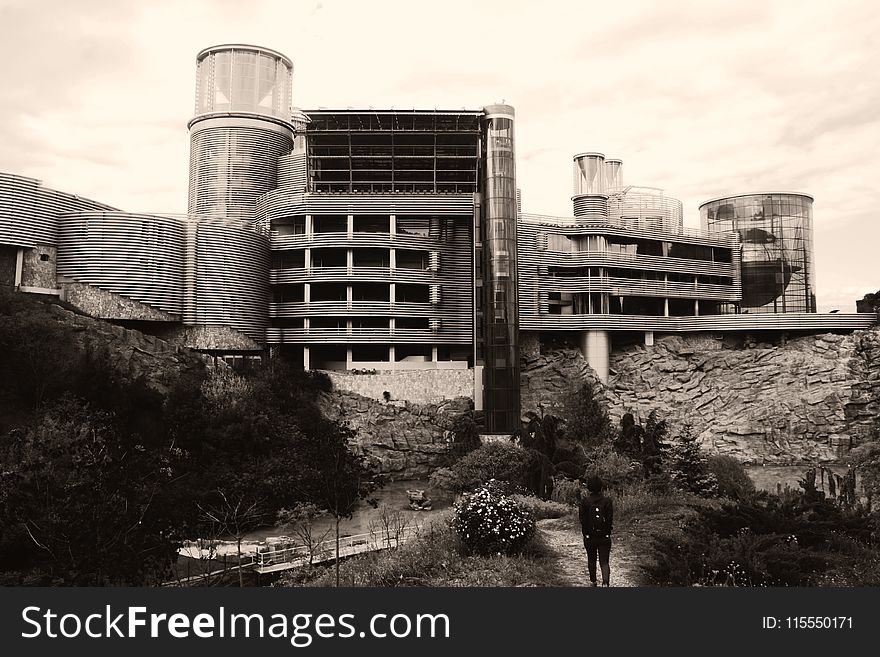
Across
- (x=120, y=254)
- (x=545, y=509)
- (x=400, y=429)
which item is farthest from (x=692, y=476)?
(x=120, y=254)

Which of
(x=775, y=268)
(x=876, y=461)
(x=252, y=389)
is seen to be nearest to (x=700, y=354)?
→ (x=775, y=268)

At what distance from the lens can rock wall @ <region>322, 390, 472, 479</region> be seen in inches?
2014

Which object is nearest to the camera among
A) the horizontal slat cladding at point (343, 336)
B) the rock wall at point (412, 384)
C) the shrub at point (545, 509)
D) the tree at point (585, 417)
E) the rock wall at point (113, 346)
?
the shrub at point (545, 509)

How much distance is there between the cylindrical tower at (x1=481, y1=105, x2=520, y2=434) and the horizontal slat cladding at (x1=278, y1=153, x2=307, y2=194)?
17.6 metres

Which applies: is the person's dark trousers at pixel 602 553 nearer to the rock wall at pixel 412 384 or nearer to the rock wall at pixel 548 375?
the rock wall at pixel 412 384

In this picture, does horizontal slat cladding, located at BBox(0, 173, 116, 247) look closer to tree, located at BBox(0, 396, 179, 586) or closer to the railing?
tree, located at BBox(0, 396, 179, 586)

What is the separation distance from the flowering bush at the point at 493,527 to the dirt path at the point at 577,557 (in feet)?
4.08

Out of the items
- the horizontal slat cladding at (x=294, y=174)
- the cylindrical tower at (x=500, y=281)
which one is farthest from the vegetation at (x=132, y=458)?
the horizontal slat cladding at (x=294, y=174)

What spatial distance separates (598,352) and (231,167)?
1722 inches

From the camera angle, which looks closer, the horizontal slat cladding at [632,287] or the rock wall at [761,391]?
the rock wall at [761,391]

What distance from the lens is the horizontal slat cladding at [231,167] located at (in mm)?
69438

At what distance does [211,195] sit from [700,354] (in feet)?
179

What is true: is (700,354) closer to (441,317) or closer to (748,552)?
(441,317)

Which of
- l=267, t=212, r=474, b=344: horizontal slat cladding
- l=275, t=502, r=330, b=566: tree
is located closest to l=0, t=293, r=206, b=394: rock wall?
l=267, t=212, r=474, b=344: horizontal slat cladding
